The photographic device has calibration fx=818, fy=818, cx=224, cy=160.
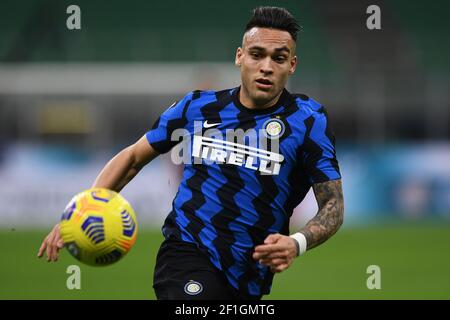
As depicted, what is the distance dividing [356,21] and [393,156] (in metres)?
6.50

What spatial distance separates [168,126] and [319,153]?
1032 millimetres

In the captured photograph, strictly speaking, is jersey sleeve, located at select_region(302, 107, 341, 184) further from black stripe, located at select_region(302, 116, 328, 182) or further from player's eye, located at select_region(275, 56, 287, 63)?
player's eye, located at select_region(275, 56, 287, 63)

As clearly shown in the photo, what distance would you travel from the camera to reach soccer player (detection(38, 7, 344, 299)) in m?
4.78

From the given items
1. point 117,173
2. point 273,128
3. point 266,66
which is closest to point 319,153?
point 273,128

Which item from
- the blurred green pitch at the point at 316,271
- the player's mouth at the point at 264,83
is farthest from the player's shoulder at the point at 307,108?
the blurred green pitch at the point at 316,271

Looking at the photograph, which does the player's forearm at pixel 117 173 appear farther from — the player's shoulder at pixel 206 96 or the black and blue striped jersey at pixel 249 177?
the player's shoulder at pixel 206 96

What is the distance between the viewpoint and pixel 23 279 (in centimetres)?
1042

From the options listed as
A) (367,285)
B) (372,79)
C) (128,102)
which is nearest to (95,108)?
(128,102)

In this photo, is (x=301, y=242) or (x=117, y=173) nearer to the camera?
(x=301, y=242)

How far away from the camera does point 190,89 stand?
20141 millimetres

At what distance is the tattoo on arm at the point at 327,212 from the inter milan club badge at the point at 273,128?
1.26 feet

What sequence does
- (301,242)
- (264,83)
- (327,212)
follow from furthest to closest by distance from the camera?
1. (264,83)
2. (327,212)
3. (301,242)

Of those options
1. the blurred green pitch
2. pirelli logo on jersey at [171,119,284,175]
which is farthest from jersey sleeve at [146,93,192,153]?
the blurred green pitch

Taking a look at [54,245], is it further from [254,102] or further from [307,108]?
[307,108]
